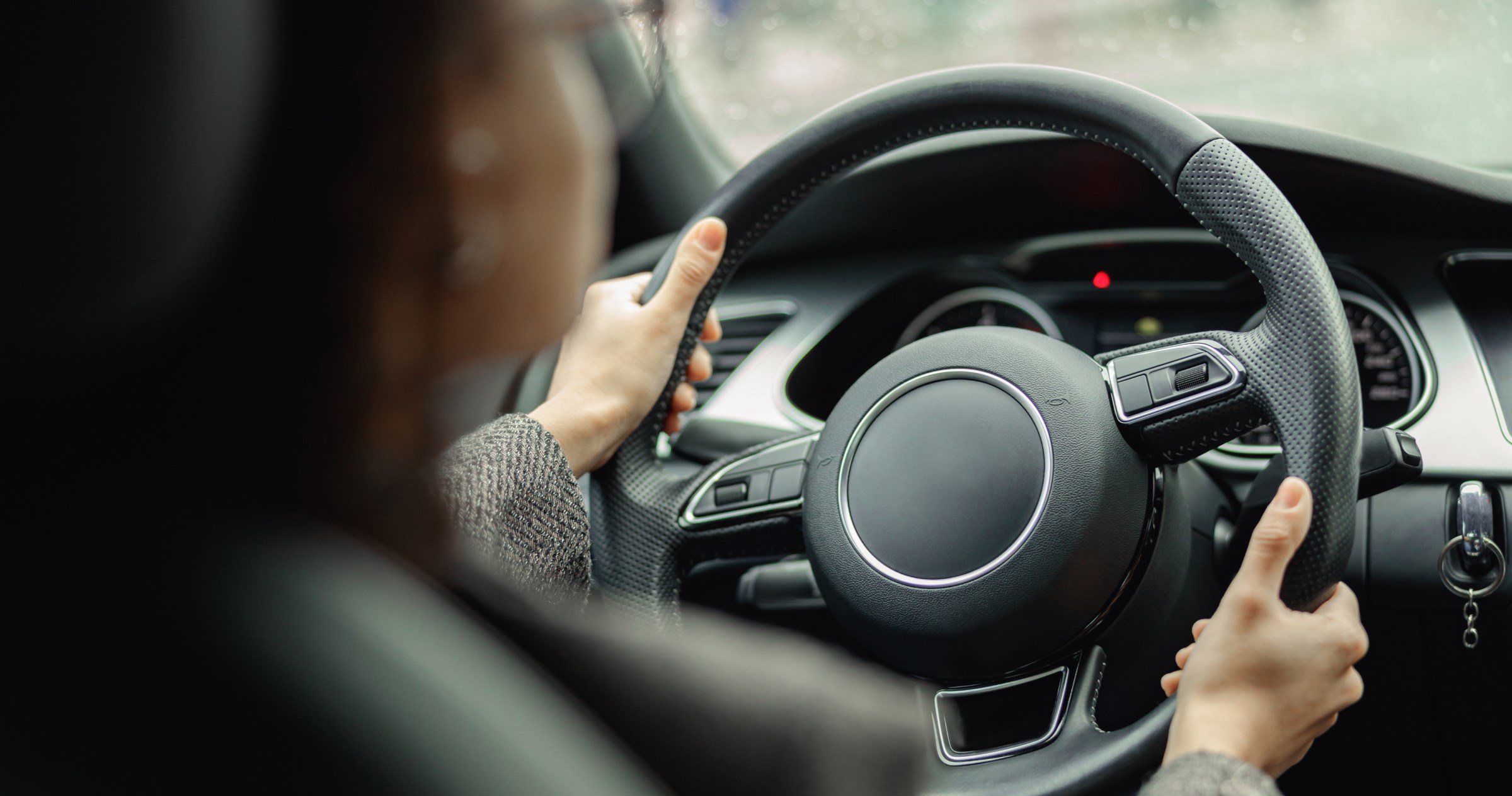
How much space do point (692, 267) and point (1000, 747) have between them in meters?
0.64

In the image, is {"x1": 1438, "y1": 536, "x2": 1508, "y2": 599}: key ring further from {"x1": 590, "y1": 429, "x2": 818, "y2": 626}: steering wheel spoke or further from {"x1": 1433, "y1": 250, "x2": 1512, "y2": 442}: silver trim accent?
Result: {"x1": 590, "y1": 429, "x2": 818, "y2": 626}: steering wheel spoke

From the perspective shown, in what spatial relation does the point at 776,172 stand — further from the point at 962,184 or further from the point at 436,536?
the point at 436,536

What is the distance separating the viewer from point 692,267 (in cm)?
136

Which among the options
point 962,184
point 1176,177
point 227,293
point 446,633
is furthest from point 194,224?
point 962,184

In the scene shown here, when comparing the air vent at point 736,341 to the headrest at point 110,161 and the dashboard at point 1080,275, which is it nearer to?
the dashboard at point 1080,275

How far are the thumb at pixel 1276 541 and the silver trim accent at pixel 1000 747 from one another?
25 cm

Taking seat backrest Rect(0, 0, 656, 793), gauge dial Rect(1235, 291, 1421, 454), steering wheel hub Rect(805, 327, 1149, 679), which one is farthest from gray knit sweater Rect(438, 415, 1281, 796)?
gauge dial Rect(1235, 291, 1421, 454)

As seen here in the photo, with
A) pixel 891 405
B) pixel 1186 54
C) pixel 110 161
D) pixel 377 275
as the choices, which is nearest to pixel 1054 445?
pixel 891 405

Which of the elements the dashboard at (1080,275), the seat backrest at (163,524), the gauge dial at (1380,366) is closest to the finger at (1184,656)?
the dashboard at (1080,275)

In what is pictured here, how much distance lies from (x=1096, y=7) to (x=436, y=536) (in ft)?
7.81

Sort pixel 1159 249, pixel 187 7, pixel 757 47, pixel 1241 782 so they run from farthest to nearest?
pixel 757 47, pixel 1159 249, pixel 1241 782, pixel 187 7

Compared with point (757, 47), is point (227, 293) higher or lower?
higher

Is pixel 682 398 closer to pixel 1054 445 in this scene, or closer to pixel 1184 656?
pixel 1054 445

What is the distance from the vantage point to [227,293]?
41cm
